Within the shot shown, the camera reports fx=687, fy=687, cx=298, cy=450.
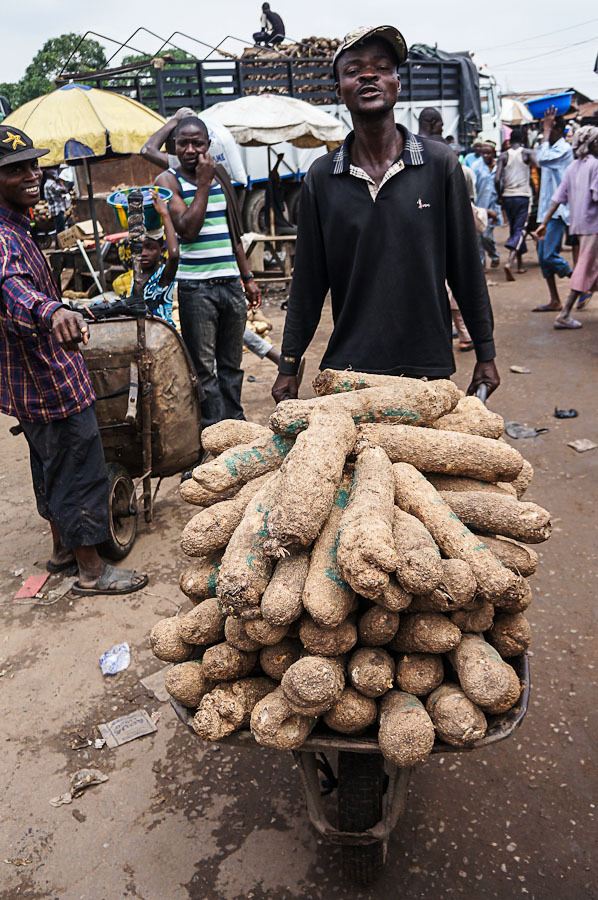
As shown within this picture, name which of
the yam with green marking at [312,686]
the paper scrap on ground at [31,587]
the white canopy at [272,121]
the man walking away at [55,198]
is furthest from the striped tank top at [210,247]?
the man walking away at [55,198]

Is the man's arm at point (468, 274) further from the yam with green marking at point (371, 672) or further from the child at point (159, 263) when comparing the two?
the child at point (159, 263)

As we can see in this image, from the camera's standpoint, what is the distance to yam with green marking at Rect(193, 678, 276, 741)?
1589 millimetres

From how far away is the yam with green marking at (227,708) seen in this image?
5.21ft

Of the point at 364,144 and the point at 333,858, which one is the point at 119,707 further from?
the point at 364,144

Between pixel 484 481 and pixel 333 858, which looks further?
pixel 333 858

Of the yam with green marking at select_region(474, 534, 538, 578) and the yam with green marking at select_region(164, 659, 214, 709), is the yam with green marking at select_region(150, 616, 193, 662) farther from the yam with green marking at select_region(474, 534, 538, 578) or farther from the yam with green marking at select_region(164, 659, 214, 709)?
the yam with green marking at select_region(474, 534, 538, 578)

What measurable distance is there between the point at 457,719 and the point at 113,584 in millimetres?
2689

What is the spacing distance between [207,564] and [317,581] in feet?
1.57

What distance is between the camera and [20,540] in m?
4.46

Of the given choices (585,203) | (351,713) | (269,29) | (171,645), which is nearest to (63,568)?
(171,645)

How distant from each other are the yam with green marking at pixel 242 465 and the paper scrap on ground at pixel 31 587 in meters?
2.32

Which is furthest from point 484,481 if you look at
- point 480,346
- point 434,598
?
point 480,346

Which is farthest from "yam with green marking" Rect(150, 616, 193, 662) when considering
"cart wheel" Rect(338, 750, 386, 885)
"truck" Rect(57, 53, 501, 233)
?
Answer: "truck" Rect(57, 53, 501, 233)

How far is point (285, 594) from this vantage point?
1.49 m
